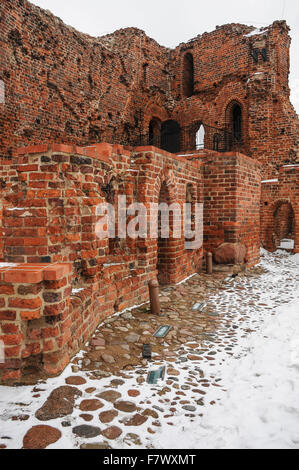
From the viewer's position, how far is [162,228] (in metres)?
6.18

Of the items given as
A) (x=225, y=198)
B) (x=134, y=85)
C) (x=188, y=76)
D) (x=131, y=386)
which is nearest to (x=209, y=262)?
(x=225, y=198)

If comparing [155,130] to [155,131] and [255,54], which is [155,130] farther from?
[255,54]

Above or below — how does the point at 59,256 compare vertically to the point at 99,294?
above

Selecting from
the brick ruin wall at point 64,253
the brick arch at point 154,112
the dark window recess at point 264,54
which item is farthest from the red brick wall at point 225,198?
the dark window recess at point 264,54

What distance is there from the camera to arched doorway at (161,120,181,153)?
1741 centimetres

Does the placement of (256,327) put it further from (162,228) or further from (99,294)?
(162,228)

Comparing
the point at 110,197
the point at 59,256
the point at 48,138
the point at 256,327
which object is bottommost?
the point at 256,327

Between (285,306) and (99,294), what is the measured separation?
3109 millimetres

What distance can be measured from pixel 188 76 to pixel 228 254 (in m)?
13.7

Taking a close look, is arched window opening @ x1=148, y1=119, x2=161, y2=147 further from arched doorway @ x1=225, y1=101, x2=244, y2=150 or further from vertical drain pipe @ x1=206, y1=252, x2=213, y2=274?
vertical drain pipe @ x1=206, y1=252, x2=213, y2=274

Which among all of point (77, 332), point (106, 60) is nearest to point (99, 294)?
point (77, 332)

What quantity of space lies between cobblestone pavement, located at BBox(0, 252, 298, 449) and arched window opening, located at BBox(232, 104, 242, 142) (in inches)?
494

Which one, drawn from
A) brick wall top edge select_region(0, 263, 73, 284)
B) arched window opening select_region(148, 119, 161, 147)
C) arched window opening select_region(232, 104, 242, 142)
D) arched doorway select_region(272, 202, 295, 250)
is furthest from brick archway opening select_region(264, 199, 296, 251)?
brick wall top edge select_region(0, 263, 73, 284)

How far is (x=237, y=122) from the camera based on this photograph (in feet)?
52.5
